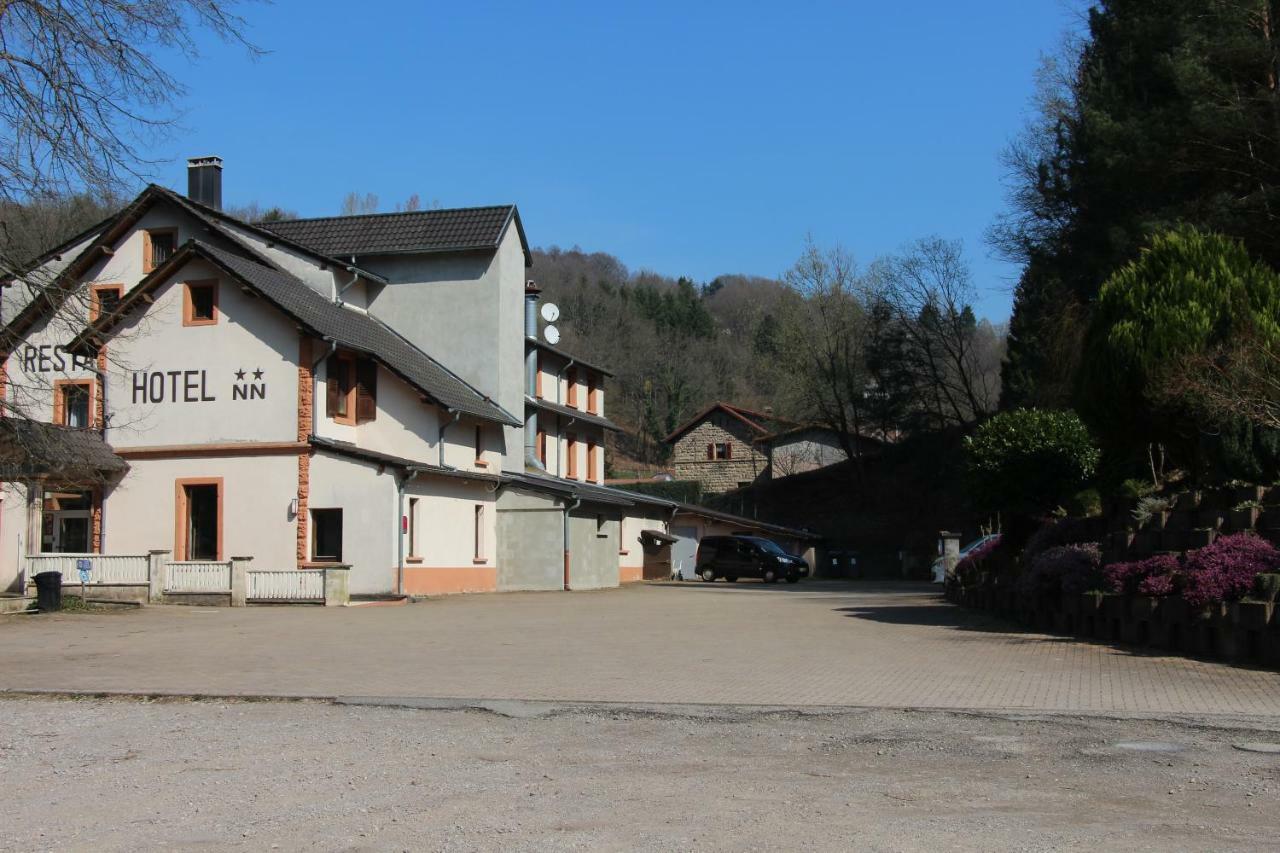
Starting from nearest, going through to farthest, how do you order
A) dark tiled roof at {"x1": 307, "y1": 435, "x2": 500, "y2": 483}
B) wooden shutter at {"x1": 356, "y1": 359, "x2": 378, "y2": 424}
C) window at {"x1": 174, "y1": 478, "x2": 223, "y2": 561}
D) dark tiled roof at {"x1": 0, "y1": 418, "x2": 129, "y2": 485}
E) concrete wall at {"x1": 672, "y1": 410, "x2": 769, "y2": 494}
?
1. dark tiled roof at {"x1": 0, "y1": 418, "x2": 129, "y2": 485}
2. dark tiled roof at {"x1": 307, "y1": 435, "x2": 500, "y2": 483}
3. window at {"x1": 174, "y1": 478, "x2": 223, "y2": 561}
4. wooden shutter at {"x1": 356, "y1": 359, "x2": 378, "y2": 424}
5. concrete wall at {"x1": 672, "y1": 410, "x2": 769, "y2": 494}

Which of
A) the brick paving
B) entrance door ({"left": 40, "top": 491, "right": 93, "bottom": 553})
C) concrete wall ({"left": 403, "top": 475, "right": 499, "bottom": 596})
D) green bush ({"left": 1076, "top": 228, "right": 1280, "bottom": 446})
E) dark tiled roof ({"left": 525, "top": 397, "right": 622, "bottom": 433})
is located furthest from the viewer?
dark tiled roof ({"left": 525, "top": 397, "right": 622, "bottom": 433})

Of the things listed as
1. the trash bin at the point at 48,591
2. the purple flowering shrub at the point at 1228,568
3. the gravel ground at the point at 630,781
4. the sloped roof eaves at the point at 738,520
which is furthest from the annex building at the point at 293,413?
the purple flowering shrub at the point at 1228,568

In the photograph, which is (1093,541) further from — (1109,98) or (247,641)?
(1109,98)

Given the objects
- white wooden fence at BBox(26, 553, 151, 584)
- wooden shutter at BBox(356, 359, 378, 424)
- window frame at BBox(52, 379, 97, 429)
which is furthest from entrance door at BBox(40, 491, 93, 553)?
wooden shutter at BBox(356, 359, 378, 424)

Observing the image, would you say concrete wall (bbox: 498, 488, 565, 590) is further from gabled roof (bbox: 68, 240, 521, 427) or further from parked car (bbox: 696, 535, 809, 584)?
parked car (bbox: 696, 535, 809, 584)

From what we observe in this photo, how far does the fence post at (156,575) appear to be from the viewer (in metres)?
27.7

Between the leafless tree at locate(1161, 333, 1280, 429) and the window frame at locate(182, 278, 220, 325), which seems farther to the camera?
the window frame at locate(182, 278, 220, 325)

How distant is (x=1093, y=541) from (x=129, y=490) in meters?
23.4

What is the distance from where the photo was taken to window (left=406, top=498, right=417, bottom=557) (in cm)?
3191

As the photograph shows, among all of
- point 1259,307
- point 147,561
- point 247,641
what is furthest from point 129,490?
point 1259,307

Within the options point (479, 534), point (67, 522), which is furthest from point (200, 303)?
point (479, 534)

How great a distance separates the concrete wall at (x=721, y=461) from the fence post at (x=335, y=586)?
45.9 m

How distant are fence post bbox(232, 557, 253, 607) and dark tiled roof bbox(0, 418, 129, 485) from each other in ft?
13.9

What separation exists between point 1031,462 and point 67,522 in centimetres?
2393
